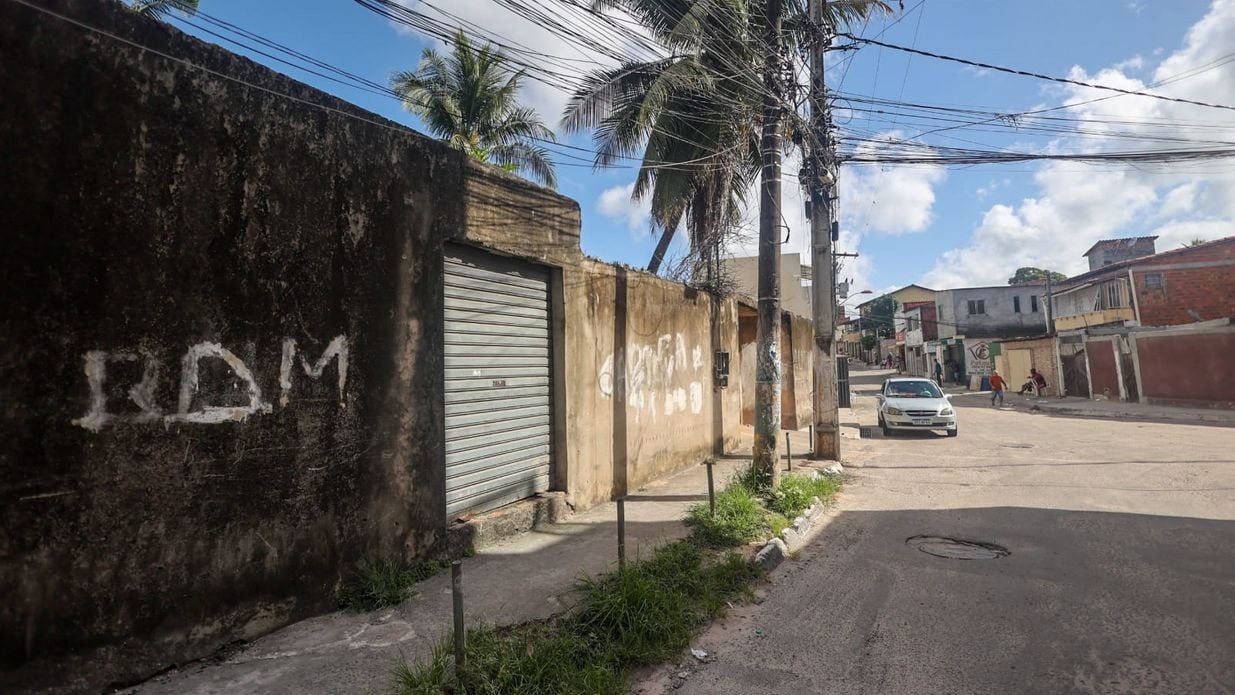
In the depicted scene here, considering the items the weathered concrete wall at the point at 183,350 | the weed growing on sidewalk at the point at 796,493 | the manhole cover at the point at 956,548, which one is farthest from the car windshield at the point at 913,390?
the weathered concrete wall at the point at 183,350

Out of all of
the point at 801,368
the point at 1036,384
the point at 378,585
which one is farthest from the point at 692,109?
the point at 1036,384

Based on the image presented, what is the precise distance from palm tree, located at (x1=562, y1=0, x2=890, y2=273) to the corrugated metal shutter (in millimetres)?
4878

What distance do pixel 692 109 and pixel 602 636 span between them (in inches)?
511

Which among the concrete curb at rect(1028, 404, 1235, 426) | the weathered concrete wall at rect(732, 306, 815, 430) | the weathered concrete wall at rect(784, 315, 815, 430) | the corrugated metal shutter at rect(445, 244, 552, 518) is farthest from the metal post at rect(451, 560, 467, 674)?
the concrete curb at rect(1028, 404, 1235, 426)

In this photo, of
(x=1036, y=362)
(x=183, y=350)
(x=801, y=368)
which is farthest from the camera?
(x=1036, y=362)

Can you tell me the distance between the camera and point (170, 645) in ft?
11.6

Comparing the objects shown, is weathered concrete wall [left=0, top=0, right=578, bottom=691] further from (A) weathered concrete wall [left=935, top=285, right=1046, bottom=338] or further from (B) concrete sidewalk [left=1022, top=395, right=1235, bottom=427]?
(A) weathered concrete wall [left=935, top=285, right=1046, bottom=338]

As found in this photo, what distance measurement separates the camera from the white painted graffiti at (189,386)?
3.29 meters

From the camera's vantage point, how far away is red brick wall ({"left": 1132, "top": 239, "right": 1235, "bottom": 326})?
2486 cm

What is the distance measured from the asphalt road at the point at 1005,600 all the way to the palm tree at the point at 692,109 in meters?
6.71

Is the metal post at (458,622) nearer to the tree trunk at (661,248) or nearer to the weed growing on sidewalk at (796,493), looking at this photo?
the weed growing on sidewalk at (796,493)

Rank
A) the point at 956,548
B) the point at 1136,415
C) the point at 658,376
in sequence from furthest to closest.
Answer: the point at 1136,415, the point at 658,376, the point at 956,548

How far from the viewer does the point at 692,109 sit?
14398 mm

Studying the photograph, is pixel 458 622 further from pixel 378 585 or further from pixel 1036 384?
pixel 1036 384
